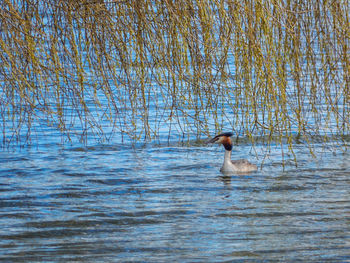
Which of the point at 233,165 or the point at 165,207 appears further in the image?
the point at 233,165

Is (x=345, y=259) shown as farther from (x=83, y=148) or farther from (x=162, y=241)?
(x=83, y=148)

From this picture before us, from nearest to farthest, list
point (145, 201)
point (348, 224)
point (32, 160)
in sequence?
point (348, 224) < point (145, 201) < point (32, 160)

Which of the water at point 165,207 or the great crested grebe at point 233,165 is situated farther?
the great crested grebe at point 233,165

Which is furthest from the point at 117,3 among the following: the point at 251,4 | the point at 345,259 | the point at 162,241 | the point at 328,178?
the point at 328,178

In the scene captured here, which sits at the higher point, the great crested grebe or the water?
the great crested grebe

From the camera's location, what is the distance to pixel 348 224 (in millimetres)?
5602

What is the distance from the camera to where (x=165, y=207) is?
6285 millimetres

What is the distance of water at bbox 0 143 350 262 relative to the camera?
496cm

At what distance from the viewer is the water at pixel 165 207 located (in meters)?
4.96

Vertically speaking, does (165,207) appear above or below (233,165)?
below

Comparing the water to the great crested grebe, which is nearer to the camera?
the water

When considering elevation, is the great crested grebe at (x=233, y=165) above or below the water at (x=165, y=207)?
above

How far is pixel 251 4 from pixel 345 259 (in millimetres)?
1712

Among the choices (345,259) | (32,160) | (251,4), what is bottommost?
(345,259)
